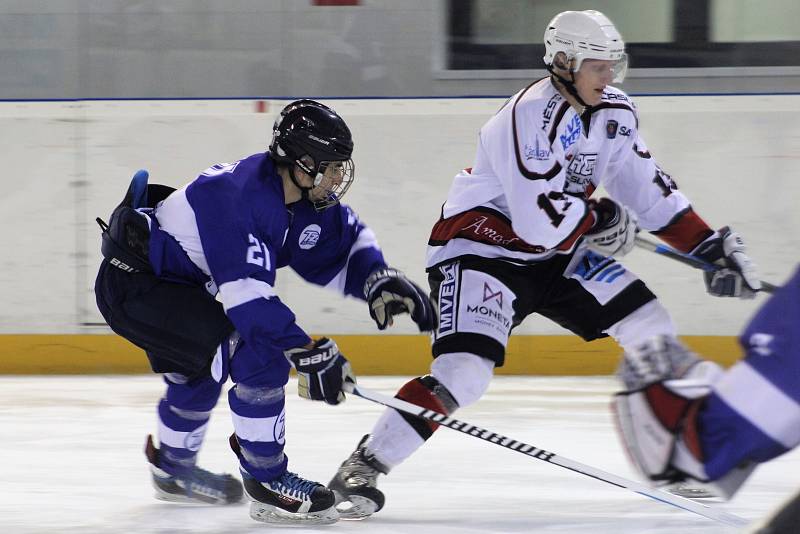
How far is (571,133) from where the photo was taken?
267 centimetres

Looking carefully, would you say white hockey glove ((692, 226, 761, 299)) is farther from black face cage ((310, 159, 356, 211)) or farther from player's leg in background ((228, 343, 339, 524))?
player's leg in background ((228, 343, 339, 524))

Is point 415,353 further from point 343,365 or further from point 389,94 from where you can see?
point 343,365

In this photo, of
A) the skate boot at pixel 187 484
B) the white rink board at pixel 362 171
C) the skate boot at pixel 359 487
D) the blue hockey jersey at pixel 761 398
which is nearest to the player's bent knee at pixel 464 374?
the skate boot at pixel 359 487

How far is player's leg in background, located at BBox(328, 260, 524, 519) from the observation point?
2582 millimetres

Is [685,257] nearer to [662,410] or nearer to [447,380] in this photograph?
[447,380]

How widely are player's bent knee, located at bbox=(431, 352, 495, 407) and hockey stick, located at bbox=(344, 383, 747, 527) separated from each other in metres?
0.09

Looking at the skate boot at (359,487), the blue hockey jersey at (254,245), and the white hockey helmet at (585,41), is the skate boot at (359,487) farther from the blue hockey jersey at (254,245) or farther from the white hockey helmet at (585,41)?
the white hockey helmet at (585,41)

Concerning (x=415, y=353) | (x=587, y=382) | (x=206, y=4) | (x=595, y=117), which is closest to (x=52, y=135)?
(x=206, y=4)

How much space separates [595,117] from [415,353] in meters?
2.05

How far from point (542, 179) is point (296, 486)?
0.82 m

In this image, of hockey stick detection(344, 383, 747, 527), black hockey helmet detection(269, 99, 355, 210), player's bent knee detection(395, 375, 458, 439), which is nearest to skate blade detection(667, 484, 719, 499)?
hockey stick detection(344, 383, 747, 527)

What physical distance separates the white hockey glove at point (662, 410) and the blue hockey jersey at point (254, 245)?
2.82 ft

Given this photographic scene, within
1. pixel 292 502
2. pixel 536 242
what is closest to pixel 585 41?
pixel 536 242

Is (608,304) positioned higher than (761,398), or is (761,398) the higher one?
(761,398)
